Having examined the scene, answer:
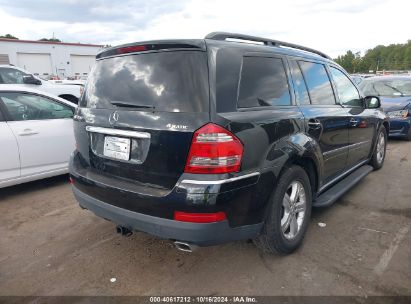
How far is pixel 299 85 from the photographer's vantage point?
3.40 meters

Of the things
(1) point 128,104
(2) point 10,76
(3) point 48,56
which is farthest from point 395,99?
(3) point 48,56

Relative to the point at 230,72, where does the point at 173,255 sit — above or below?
below

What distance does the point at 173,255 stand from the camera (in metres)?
3.23

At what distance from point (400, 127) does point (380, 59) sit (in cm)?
9348

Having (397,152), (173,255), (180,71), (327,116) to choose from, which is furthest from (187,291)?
(397,152)

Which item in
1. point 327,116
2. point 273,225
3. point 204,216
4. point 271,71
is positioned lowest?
point 273,225

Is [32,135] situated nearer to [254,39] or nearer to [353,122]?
[254,39]

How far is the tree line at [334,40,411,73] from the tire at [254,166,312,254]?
76232 millimetres

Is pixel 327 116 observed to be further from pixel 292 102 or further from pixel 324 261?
pixel 324 261

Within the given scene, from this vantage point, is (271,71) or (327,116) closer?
(271,71)

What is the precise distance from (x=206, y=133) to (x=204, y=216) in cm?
57

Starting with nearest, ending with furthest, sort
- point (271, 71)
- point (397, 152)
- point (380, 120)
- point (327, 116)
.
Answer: point (271, 71)
point (327, 116)
point (380, 120)
point (397, 152)

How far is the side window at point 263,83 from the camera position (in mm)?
2703

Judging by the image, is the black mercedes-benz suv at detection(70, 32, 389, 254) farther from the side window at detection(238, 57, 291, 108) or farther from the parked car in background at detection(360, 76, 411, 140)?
the parked car in background at detection(360, 76, 411, 140)
